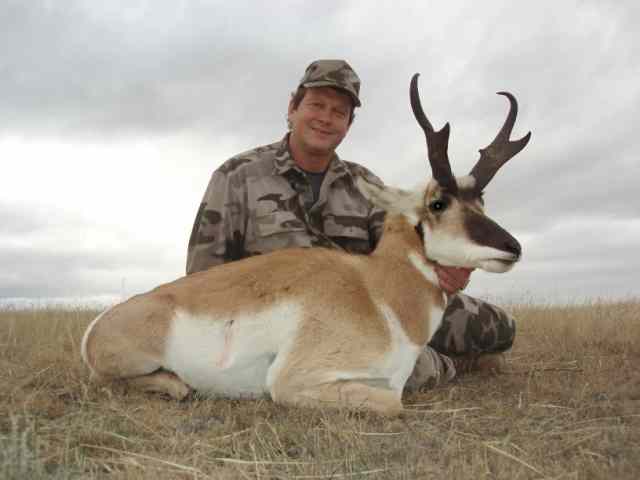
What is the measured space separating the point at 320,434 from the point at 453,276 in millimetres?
1588

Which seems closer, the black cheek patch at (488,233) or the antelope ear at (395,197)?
the black cheek patch at (488,233)

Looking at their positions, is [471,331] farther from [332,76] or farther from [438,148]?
[332,76]

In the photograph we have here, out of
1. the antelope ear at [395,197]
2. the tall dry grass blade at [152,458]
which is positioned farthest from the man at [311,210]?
the tall dry grass blade at [152,458]

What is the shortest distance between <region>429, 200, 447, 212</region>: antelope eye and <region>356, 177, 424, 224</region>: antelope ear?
14 cm

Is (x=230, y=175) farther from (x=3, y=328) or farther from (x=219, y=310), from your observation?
(x=3, y=328)

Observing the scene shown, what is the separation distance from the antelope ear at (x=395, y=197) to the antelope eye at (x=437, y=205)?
14 centimetres

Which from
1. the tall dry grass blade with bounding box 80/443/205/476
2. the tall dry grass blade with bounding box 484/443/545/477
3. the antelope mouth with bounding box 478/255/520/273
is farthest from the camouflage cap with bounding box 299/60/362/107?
the tall dry grass blade with bounding box 80/443/205/476

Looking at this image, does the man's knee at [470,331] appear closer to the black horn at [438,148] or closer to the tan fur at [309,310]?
the tan fur at [309,310]

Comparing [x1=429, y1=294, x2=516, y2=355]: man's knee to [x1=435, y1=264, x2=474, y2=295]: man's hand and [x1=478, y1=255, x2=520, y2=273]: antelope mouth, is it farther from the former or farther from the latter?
[x1=478, y1=255, x2=520, y2=273]: antelope mouth

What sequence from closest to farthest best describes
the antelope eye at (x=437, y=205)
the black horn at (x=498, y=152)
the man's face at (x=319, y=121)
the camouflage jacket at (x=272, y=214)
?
the antelope eye at (x=437, y=205), the black horn at (x=498, y=152), the camouflage jacket at (x=272, y=214), the man's face at (x=319, y=121)

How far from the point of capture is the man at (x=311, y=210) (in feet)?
22.4

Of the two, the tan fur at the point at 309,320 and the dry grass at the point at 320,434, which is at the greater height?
the tan fur at the point at 309,320

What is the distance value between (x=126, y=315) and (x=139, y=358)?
0.34m

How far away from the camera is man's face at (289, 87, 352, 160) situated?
6.90 meters
